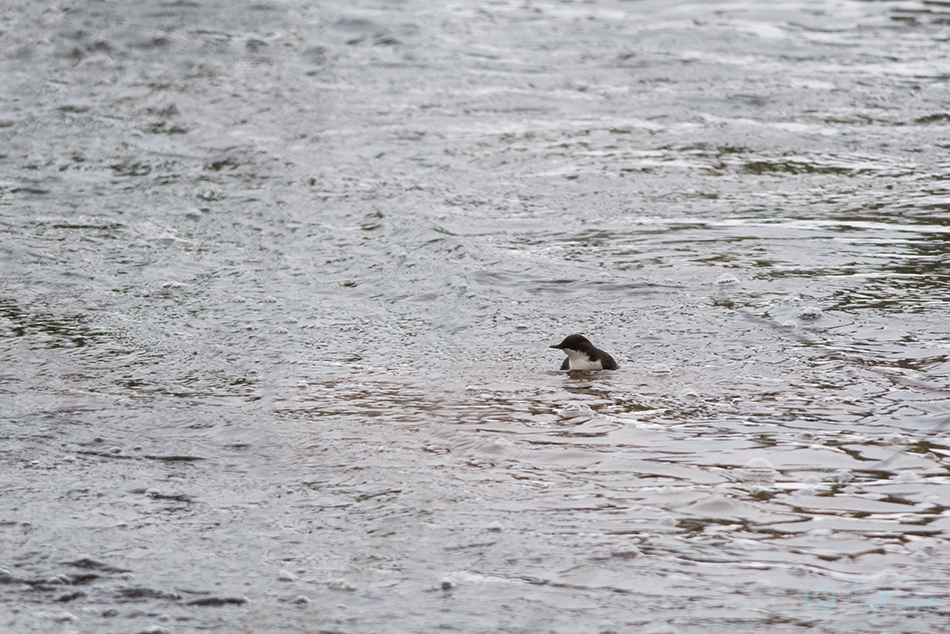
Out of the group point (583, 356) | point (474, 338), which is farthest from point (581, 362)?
point (474, 338)

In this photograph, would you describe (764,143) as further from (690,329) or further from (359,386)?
(359,386)

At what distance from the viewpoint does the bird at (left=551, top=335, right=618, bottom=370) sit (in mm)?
5516

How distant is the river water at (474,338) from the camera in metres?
3.69

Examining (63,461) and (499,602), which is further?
(63,461)

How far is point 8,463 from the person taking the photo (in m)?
4.48

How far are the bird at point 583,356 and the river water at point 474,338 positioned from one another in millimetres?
66

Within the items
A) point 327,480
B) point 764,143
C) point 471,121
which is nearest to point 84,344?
point 327,480

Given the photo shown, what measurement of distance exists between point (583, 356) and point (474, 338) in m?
0.85

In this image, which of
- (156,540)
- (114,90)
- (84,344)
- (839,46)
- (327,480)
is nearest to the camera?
(156,540)

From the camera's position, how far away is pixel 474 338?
6.17 m

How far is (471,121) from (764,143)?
109 inches

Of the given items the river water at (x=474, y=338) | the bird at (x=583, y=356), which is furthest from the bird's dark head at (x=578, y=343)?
the river water at (x=474, y=338)

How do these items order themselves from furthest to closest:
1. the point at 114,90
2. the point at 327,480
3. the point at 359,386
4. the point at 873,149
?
the point at 114,90
the point at 873,149
the point at 359,386
the point at 327,480

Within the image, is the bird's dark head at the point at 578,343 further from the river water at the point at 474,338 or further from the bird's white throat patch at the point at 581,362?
the river water at the point at 474,338
